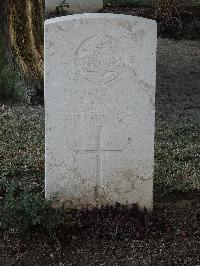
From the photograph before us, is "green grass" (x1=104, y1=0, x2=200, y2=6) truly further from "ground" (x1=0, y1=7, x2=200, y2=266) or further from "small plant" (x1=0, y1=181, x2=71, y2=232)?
"small plant" (x1=0, y1=181, x2=71, y2=232)

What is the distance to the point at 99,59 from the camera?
15.0 feet

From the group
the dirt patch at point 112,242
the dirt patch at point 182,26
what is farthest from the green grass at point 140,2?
the dirt patch at point 112,242

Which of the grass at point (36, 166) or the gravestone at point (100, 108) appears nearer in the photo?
the gravestone at point (100, 108)

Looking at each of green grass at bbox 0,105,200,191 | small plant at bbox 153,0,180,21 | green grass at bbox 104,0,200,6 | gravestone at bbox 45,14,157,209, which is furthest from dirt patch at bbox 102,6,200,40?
gravestone at bbox 45,14,157,209

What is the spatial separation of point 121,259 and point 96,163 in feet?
2.43

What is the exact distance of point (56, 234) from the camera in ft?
15.2

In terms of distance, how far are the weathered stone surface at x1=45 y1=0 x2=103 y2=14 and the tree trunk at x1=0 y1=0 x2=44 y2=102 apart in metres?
6.26

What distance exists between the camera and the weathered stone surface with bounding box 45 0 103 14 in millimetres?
14312

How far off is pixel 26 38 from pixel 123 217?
3942 millimetres

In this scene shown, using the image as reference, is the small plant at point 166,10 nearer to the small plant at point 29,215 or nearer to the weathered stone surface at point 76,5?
the weathered stone surface at point 76,5

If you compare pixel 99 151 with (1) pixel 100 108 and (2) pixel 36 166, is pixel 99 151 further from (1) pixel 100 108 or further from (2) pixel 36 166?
(2) pixel 36 166

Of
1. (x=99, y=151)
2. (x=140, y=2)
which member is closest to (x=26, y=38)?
(x=99, y=151)

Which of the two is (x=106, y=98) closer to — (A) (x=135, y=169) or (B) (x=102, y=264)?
(A) (x=135, y=169)

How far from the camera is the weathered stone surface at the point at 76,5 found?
1431 centimetres
